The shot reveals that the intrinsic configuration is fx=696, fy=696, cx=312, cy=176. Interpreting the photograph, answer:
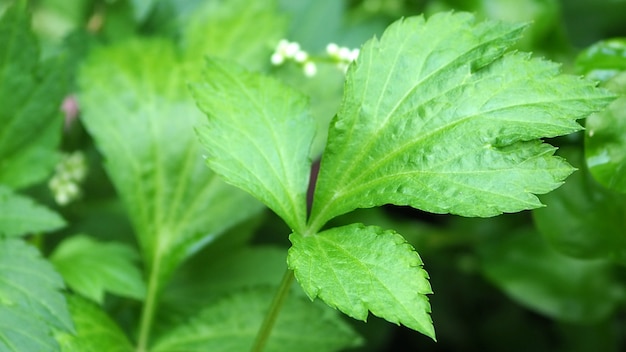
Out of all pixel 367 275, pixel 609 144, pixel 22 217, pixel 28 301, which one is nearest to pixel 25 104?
pixel 22 217

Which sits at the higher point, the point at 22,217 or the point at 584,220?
the point at 584,220

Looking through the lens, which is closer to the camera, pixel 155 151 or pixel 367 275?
pixel 367 275

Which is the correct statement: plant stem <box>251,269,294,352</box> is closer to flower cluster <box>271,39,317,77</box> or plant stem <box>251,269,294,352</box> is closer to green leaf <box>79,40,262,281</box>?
green leaf <box>79,40,262,281</box>

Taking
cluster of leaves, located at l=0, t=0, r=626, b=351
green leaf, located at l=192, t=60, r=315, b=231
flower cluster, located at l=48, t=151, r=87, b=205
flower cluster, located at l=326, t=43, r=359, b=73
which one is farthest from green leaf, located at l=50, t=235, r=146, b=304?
flower cluster, located at l=326, t=43, r=359, b=73

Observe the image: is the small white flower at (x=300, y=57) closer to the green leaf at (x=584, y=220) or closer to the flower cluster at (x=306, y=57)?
the flower cluster at (x=306, y=57)

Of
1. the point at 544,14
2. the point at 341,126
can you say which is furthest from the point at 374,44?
the point at 544,14

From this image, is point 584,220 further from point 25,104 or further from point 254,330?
point 25,104

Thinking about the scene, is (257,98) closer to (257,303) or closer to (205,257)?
(257,303)

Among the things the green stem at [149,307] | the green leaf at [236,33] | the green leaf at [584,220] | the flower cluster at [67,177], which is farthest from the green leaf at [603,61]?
the flower cluster at [67,177]
